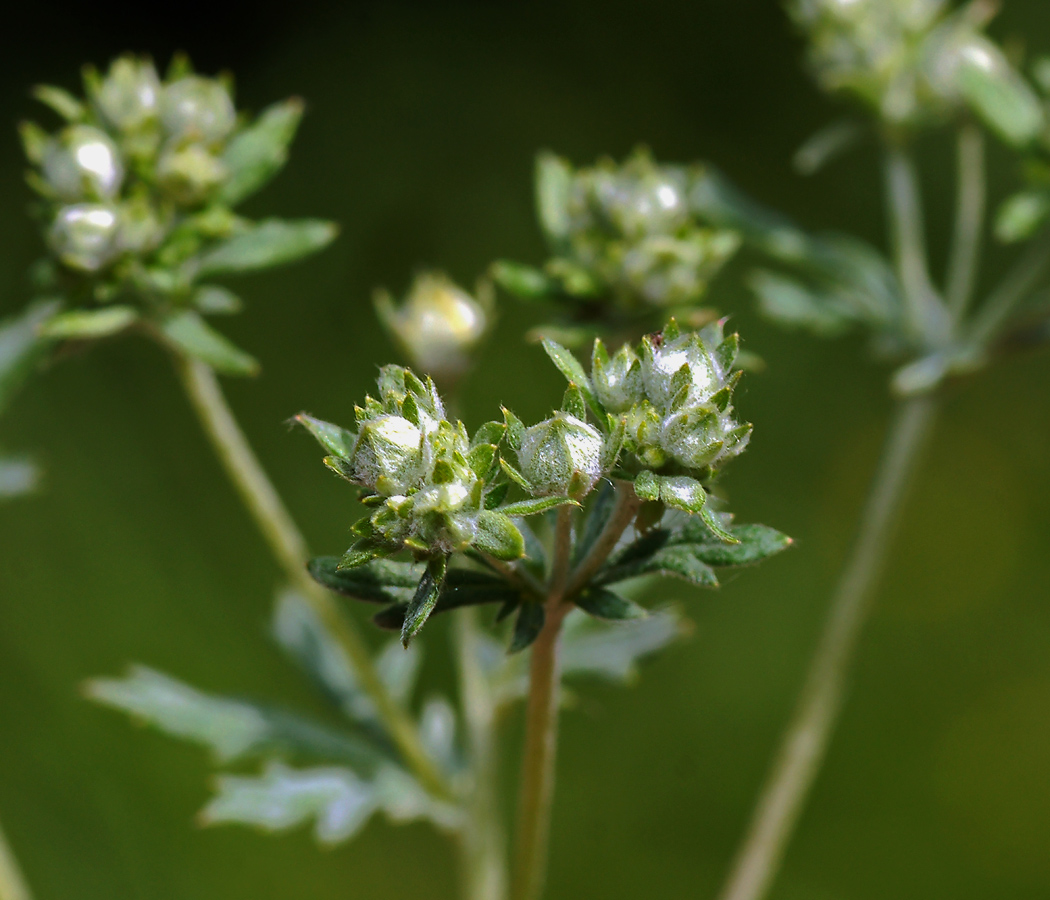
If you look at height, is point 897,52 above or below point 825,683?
above

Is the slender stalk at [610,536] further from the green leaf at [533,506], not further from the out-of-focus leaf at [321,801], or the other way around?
the out-of-focus leaf at [321,801]

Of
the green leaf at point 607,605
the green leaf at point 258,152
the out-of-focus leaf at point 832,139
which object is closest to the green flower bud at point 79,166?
the green leaf at point 258,152

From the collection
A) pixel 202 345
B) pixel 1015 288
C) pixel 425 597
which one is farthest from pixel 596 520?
pixel 1015 288

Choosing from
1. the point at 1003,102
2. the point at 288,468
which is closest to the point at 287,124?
the point at 1003,102

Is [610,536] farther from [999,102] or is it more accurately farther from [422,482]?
[999,102]

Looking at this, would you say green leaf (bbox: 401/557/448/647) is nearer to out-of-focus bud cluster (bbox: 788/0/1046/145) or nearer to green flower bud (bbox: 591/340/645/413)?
green flower bud (bbox: 591/340/645/413)

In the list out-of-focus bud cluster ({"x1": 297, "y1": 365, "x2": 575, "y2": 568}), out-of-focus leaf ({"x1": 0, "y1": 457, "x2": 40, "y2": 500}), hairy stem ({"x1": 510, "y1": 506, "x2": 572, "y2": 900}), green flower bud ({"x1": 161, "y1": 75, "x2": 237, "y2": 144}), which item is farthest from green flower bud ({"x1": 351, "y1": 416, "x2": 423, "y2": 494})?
out-of-focus leaf ({"x1": 0, "y1": 457, "x2": 40, "y2": 500})
